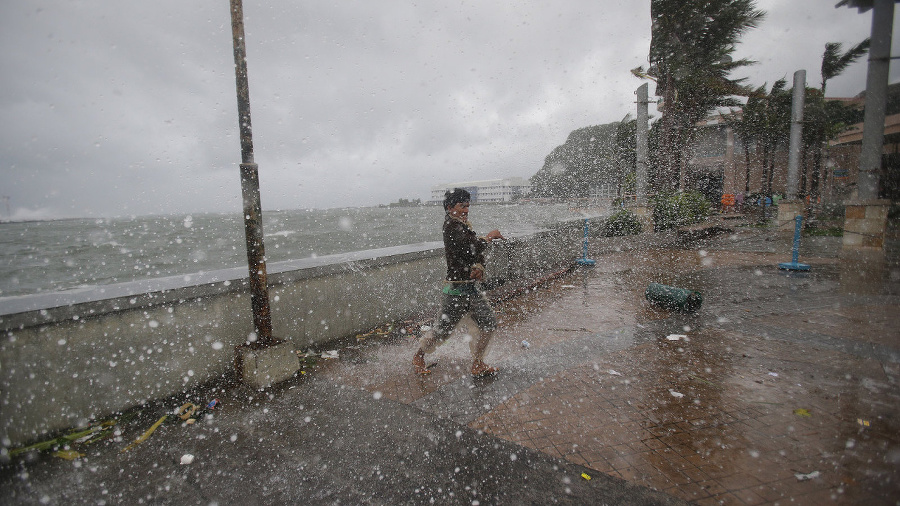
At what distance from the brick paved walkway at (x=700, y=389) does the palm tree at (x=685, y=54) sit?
12.5 meters

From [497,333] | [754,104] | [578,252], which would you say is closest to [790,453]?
[497,333]

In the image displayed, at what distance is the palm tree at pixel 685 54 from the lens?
58.6 ft

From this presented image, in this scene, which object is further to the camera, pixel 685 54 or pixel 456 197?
pixel 685 54

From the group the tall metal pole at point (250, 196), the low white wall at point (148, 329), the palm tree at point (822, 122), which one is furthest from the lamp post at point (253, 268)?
the palm tree at point (822, 122)

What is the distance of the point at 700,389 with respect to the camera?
12.5 feet

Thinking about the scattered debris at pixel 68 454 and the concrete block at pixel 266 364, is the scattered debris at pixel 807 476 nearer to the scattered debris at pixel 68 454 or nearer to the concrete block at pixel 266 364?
the concrete block at pixel 266 364

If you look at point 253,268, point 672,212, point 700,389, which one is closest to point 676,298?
point 700,389

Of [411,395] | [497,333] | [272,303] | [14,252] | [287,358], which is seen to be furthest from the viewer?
[14,252]

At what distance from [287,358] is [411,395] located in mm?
1497

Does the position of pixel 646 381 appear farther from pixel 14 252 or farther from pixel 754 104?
pixel 14 252

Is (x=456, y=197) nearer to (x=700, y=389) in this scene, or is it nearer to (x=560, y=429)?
(x=560, y=429)

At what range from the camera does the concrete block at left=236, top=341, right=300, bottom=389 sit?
4152mm

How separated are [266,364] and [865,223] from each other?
1418 cm

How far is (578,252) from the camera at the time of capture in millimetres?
11445
